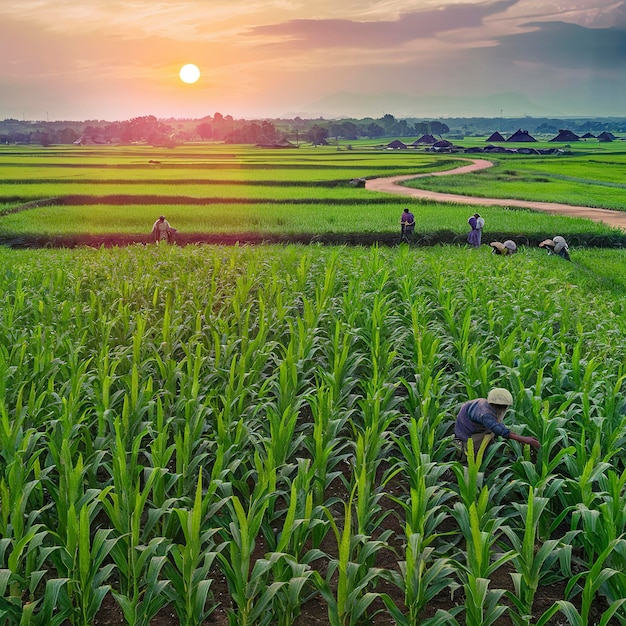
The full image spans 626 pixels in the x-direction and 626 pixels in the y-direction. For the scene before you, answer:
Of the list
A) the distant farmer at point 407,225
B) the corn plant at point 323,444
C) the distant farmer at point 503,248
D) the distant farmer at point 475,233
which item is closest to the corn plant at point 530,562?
the corn plant at point 323,444

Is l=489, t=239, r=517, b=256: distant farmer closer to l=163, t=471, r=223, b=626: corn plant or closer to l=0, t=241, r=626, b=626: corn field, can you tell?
l=0, t=241, r=626, b=626: corn field

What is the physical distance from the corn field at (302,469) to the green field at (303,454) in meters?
0.03

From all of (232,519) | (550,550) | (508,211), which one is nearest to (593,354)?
(550,550)

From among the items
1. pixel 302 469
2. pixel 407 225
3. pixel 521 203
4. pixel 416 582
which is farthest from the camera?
pixel 521 203

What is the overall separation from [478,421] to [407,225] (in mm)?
15054

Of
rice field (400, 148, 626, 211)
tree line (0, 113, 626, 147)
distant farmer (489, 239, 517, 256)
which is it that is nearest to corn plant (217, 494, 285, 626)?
distant farmer (489, 239, 517, 256)

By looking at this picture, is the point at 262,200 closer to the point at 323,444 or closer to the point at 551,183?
the point at 551,183

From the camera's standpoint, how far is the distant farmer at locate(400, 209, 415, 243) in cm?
1994

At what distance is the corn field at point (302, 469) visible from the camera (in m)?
4.01

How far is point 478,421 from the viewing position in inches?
226

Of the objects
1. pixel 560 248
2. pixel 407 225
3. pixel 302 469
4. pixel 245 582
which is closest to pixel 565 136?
pixel 407 225

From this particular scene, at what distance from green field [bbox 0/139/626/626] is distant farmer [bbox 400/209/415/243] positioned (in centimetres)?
650

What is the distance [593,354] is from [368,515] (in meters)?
4.74

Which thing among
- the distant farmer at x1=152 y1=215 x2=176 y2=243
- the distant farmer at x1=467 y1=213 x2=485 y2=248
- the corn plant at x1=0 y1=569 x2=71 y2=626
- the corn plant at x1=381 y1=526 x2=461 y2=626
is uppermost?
the distant farmer at x1=152 y1=215 x2=176 y2=243
